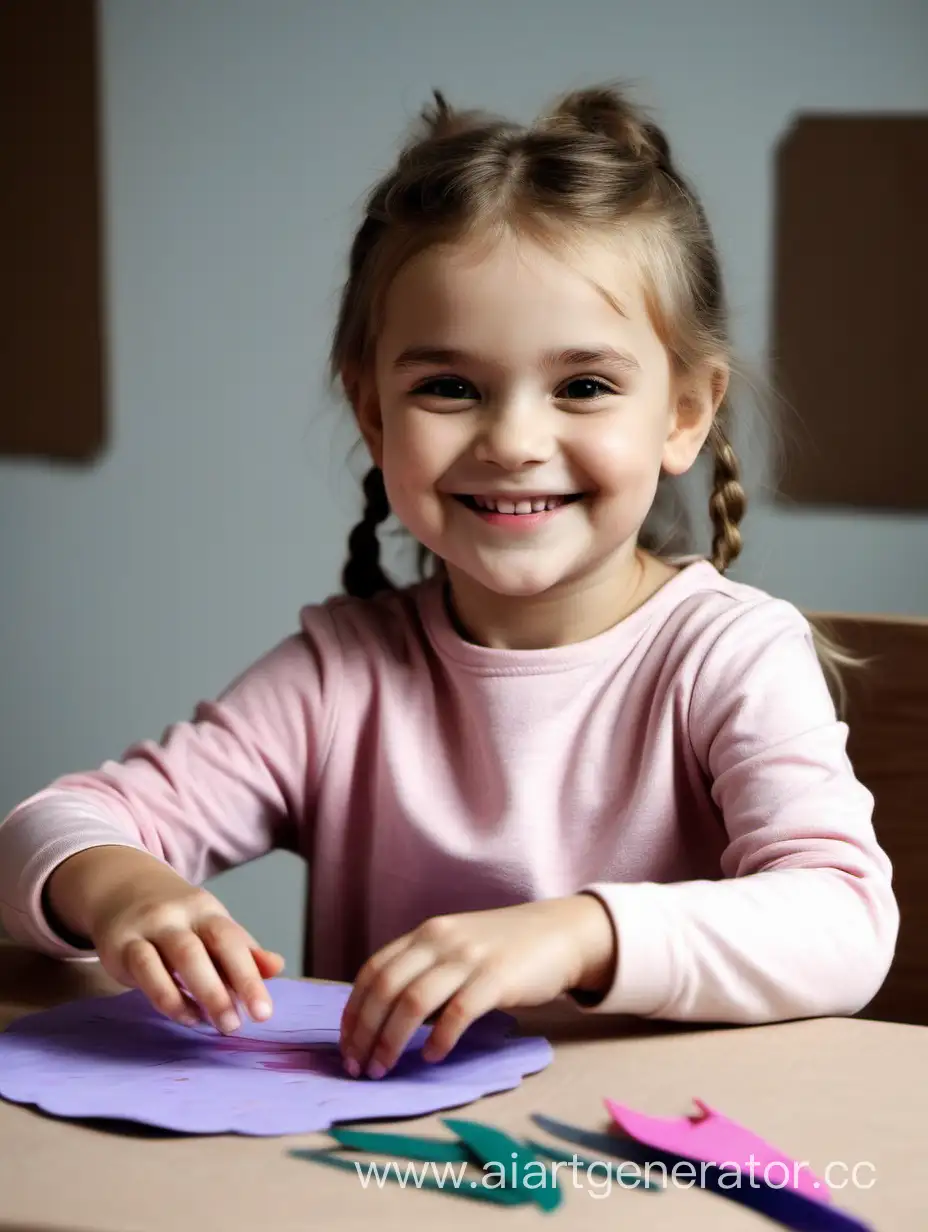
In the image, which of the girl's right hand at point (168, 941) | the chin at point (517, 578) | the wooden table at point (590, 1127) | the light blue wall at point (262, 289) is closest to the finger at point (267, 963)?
the girl's right hand at point (168, 941)

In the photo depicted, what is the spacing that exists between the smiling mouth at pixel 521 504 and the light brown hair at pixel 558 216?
11 centimetres

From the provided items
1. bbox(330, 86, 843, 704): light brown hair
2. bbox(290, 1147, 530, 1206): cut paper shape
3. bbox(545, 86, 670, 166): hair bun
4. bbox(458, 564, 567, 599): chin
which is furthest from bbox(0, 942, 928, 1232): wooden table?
bbox(545, 86, 670, 166): hair bun

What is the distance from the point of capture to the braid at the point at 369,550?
3.60ft

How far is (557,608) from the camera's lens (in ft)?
3.29

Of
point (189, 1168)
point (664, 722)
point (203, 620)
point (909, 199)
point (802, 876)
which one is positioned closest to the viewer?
point (189, 1168)

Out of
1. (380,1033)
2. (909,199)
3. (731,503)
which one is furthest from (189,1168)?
(909,199)

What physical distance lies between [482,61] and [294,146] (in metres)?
0.27

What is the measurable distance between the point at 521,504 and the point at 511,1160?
1.44 ft

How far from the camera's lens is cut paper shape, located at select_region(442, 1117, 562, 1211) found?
0.55 m

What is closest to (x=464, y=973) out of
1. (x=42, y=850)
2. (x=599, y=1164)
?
(x=599, y=1164)

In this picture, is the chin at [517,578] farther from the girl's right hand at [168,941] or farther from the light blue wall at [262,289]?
the light blue wall at [262,289]

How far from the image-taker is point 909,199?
6.36ft

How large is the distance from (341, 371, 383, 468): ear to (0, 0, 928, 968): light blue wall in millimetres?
817

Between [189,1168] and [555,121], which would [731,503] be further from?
[189,1168]
